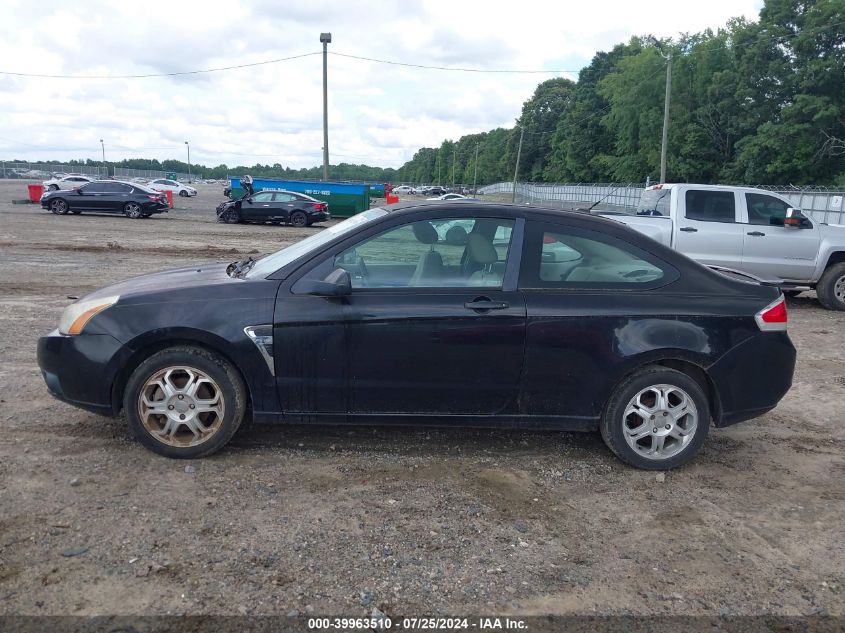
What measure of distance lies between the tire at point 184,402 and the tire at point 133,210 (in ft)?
87.8

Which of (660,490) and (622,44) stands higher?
(622,44)

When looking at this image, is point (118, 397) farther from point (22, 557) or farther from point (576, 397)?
point (576, 397)

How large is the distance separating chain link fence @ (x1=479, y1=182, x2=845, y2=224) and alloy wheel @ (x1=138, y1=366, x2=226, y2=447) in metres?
2.78

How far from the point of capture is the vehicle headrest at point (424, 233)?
15.4 ft

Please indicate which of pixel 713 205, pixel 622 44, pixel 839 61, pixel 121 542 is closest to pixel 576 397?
pixel 121 542

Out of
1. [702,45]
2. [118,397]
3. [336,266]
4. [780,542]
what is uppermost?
[702,45]

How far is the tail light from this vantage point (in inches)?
184

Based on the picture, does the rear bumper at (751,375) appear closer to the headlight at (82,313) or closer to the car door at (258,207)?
the headlight at (82,313)

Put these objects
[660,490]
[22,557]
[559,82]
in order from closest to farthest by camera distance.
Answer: [22,557] → [660,490] → [559,82]

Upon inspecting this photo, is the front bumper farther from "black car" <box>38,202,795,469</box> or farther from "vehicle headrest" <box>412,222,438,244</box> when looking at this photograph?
"vehicle headrest" <box>412,222,438,244</box>

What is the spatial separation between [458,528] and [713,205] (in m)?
8.77

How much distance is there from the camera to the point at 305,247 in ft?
16.1

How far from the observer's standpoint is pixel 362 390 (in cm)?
450

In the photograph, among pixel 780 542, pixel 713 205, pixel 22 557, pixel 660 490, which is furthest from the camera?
pixel 713 205
